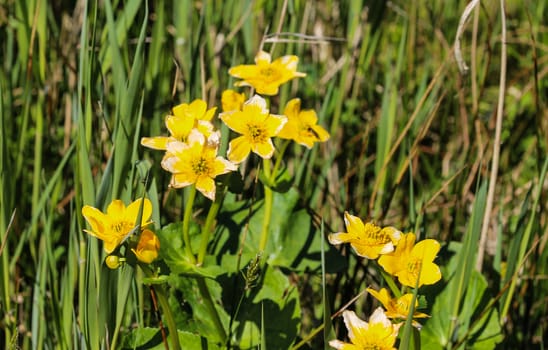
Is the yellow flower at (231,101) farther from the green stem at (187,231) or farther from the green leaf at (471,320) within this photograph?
the green leaf at (471,320)

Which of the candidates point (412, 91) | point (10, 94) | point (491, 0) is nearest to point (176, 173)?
point (10, 94)

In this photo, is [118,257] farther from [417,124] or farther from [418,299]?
[417,124]

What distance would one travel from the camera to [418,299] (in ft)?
3.73

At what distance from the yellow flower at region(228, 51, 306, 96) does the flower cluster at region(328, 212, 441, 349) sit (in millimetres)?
343

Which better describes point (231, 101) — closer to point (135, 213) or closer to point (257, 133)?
point (257, 133)

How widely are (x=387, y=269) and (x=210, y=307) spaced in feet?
1.24

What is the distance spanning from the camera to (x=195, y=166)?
1.17m

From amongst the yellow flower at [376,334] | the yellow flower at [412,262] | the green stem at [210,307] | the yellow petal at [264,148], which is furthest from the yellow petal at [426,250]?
the green stem at [210,307]

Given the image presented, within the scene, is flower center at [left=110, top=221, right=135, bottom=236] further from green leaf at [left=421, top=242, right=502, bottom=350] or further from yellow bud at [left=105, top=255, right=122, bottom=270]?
green leaf at [left=421, top=242, right=502, bottom=350]

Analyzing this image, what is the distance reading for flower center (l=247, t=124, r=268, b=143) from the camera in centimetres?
125

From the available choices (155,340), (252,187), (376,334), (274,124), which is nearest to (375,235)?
(376,334)

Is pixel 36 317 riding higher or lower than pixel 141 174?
lower

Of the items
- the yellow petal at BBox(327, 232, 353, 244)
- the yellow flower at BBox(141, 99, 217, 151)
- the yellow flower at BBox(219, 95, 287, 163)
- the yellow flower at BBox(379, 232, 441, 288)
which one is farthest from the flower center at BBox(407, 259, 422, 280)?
the yellow flower at BBox(141, 99, 217, 151)

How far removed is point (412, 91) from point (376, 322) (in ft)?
4.86
